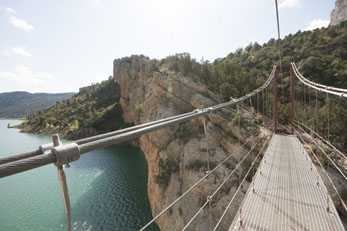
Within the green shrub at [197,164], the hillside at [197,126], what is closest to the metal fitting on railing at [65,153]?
the hillside at [197,126]

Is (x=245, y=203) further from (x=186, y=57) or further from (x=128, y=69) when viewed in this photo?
(x=128, y=69)

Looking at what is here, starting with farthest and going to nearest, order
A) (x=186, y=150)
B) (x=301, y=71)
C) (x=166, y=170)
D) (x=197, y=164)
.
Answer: (x=301, y=71) → (x=166, y=170) → (x=186, y=150) → (x=197, y=164)

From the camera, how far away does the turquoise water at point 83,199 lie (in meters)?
11.7

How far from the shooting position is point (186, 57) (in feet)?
59.8

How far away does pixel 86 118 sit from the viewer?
42.2 metres

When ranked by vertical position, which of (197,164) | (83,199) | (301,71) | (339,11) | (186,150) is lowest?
(83,199)

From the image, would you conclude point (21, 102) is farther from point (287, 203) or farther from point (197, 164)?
point (287, 203)

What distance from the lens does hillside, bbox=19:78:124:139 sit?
3794cm

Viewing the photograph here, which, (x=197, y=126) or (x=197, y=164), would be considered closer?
(x=197, y=164)

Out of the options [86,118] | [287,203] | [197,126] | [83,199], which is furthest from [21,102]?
[287,203]

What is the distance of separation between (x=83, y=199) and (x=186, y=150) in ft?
34.5

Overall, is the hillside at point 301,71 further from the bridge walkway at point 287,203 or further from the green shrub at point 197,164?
the green shrub at point 197,164

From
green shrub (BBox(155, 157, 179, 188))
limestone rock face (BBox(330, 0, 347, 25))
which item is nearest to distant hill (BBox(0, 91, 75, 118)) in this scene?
green shrub (BBox(155, 157, 179, 188))

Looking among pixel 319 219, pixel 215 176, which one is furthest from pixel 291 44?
pixel 319 219
